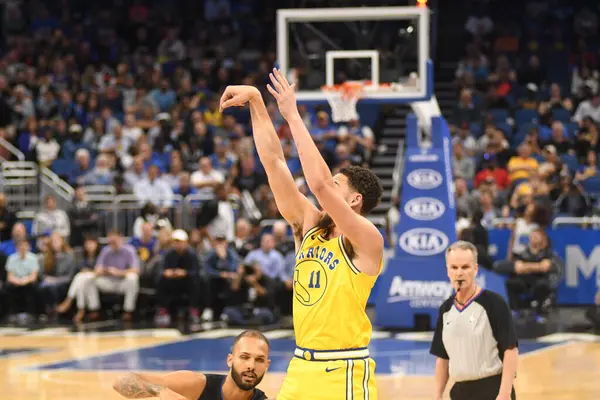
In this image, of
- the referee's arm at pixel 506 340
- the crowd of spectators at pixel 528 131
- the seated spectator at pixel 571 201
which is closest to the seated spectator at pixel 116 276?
the crowd of spectators at pixel 528 131

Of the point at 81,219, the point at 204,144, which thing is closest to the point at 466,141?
the point at 204,144

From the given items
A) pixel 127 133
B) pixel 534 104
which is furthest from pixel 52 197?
pixel 534 104

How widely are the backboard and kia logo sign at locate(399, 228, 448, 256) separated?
203 cm

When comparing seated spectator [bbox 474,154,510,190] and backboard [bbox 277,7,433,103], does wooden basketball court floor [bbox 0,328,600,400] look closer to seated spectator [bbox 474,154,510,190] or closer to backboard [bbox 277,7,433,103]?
backboard [bbox 277,7,433,103]

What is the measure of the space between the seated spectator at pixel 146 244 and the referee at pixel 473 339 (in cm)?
1216

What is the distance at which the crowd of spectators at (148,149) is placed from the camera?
57.2ft

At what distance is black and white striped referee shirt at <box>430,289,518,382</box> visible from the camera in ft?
21.0

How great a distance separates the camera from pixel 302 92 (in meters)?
15.6

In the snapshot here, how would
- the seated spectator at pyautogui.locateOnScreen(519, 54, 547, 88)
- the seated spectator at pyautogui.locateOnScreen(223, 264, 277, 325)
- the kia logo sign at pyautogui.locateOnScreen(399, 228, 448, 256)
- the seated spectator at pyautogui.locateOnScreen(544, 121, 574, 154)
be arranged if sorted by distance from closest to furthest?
the kia logo sign at pyautogui.locateOnScreen(399, 228, 448, 256) < the seated spectator at pyautogui.locateOnScreen(223, 264, 277, 325) < the seated spectator at pyautogui.locateOnScreen(544, 121, 574, 154) < the seated spectator at pyautogui.locateOnScreen(519, 54, 547, 88)

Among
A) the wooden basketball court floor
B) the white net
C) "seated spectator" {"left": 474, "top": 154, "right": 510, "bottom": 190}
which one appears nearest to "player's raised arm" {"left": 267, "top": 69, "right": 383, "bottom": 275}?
the wooden basketball court floor

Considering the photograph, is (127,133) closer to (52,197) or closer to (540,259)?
(52,197)

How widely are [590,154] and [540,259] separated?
430 cm

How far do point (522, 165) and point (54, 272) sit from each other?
8491mm

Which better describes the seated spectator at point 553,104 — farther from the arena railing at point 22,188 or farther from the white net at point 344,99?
the arena railing at point 22,188
